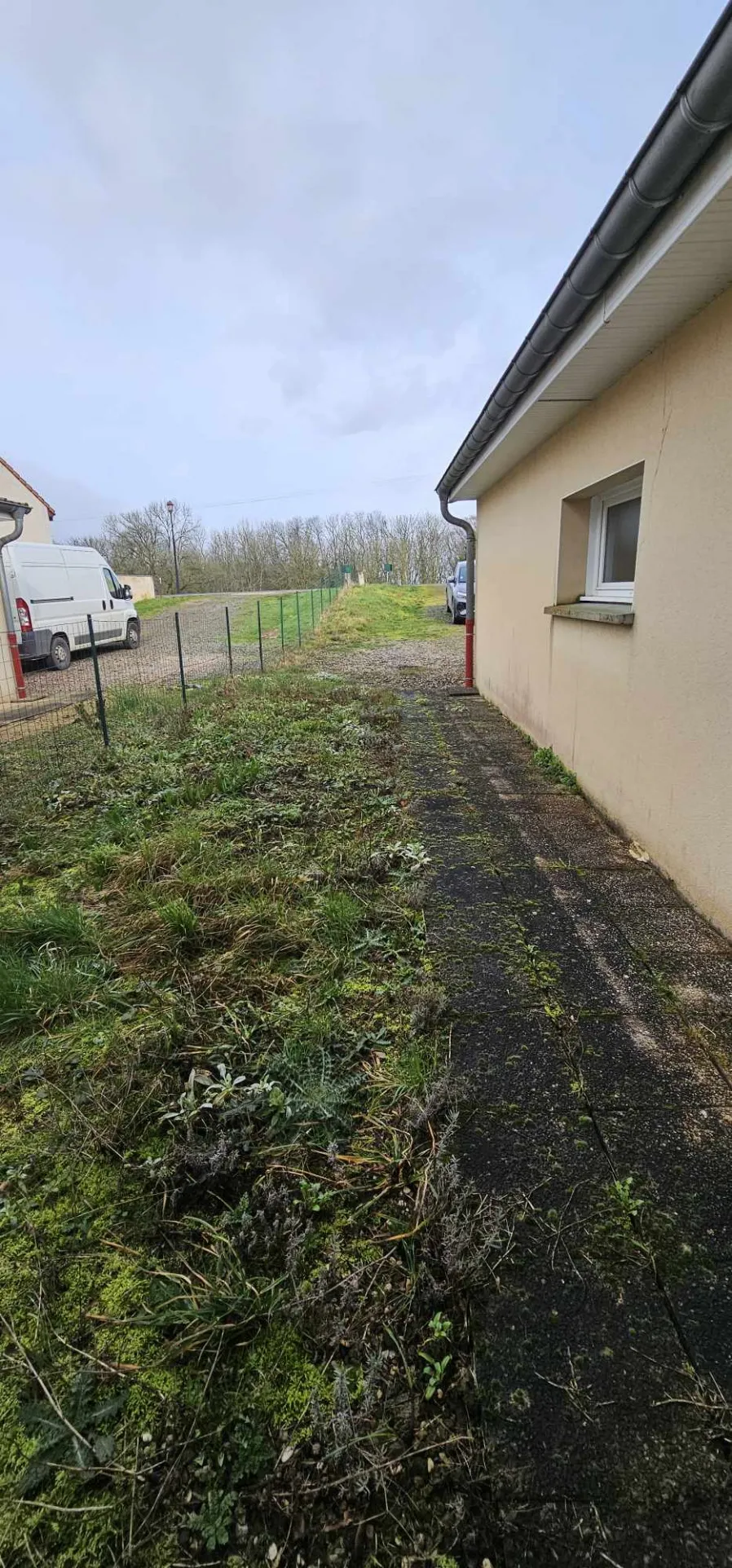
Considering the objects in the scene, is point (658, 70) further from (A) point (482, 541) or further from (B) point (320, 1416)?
(B) point (320, 1416)

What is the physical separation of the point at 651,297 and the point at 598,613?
164 centimetres

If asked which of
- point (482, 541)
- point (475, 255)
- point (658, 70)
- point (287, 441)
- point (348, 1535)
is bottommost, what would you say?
point (348, 1535)

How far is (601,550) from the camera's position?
4.84 m

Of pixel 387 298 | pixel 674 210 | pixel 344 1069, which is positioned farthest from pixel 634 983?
pixel 387 298

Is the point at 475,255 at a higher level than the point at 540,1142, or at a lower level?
higher

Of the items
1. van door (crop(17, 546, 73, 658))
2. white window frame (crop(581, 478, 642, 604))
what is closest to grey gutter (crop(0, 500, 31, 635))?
van door (crop(17, 546, 73, 658))

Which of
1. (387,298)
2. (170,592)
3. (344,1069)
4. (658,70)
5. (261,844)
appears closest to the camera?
(344,1069)

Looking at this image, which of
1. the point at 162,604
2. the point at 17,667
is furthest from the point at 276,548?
the point at 17,667

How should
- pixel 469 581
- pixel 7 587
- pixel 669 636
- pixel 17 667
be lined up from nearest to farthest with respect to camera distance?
pixel 669 636 < pixel 469 581 < pixel 17 667 < pixel 7 587

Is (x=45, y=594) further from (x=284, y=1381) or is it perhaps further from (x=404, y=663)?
(x=284, y=1381)

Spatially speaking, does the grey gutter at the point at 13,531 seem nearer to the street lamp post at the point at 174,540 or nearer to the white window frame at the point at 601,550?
the white window frame at the point at 601,550

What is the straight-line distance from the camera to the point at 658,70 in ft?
16.2

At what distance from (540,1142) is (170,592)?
120 ft

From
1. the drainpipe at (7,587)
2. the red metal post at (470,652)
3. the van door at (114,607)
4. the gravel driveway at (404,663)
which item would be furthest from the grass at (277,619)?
the red metal post at (470,652)
